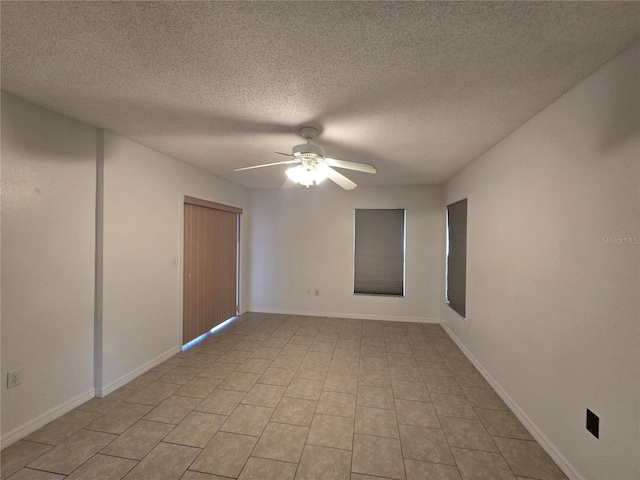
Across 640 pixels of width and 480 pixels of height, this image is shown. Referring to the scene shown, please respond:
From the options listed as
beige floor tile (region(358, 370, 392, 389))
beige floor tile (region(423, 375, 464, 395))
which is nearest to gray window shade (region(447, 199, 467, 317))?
beige floor tile (region(423, 375, 464, 395))

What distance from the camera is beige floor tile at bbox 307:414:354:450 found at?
1.83m

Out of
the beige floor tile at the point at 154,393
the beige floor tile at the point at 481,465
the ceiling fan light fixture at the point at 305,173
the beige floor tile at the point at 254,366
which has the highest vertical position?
the ceiling fan light fixture at the point at 305,173

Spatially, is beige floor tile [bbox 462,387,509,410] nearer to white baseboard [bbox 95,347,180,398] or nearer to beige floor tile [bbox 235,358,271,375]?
beige floor tile [bbox 235,358,271,375]

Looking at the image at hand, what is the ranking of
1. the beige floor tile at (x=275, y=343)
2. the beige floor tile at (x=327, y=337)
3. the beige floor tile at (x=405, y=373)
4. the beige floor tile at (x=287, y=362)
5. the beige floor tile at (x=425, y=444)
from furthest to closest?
the beige floor tile at (x=327, y=337)
the beige floor tile at (x=275, y=343)
the beige floor tile at (x=287, y=362)
the beige floor tile at (x=405, y=373)
the beige floor tile at (x=425, y=444)

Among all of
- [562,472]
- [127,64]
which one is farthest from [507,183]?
[127,64]

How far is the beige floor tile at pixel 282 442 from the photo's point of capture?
172cm

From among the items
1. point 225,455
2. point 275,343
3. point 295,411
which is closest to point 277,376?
point 295,411

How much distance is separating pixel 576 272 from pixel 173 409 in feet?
10.3

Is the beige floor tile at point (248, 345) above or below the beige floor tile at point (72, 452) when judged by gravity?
below

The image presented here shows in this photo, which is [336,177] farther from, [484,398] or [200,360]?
[200,360]

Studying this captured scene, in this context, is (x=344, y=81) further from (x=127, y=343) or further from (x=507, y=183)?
(x=127, y=343)

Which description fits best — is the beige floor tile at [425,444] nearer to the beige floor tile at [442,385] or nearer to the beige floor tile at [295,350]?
the beige floor tile at [442,385]

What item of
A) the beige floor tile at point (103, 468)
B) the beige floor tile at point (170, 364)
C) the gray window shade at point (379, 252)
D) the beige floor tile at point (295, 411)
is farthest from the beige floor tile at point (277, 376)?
the gray window shade at point (379, 252)

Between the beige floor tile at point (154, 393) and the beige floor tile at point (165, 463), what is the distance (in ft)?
2.02
